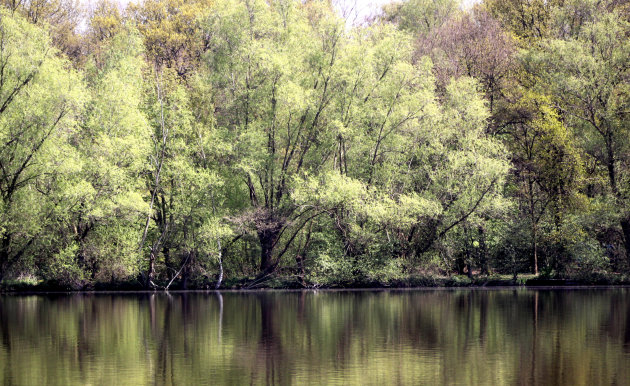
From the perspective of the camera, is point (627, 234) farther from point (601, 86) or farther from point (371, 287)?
point (371, 287)

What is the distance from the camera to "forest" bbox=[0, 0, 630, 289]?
133ft

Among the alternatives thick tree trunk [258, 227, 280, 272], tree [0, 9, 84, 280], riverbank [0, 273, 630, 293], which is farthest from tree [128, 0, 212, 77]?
riverbank [0, 273, 630, 293]

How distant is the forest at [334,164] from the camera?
40.6m

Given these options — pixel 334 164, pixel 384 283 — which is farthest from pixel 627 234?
pixel 334 164

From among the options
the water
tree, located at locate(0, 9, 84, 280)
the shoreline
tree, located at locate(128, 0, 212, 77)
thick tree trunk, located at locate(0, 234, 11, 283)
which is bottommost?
the shoreline

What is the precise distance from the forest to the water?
6197 millimetres

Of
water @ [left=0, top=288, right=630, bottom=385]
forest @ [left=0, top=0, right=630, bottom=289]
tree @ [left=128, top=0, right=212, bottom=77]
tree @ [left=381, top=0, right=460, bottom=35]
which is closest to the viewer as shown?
water @ [left=0, top=288, right=630, bottom=385]

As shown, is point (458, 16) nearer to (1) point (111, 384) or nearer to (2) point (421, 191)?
(2) point (421, 191)

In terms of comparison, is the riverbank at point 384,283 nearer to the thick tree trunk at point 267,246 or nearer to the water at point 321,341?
Result: the thick tree trunk at point 267,246

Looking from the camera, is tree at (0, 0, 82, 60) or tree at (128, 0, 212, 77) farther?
tree at (128, 0, 212, 77)

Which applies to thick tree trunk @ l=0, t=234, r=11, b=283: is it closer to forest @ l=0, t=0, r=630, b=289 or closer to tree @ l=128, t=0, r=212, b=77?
forest @ l=0, t=0, r=630, b=289

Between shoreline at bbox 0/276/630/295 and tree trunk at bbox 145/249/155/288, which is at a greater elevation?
tree trunk at bbox 145/249/155/288

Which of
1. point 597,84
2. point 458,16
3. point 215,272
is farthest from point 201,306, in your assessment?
point 458,16

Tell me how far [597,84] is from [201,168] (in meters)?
21.6
